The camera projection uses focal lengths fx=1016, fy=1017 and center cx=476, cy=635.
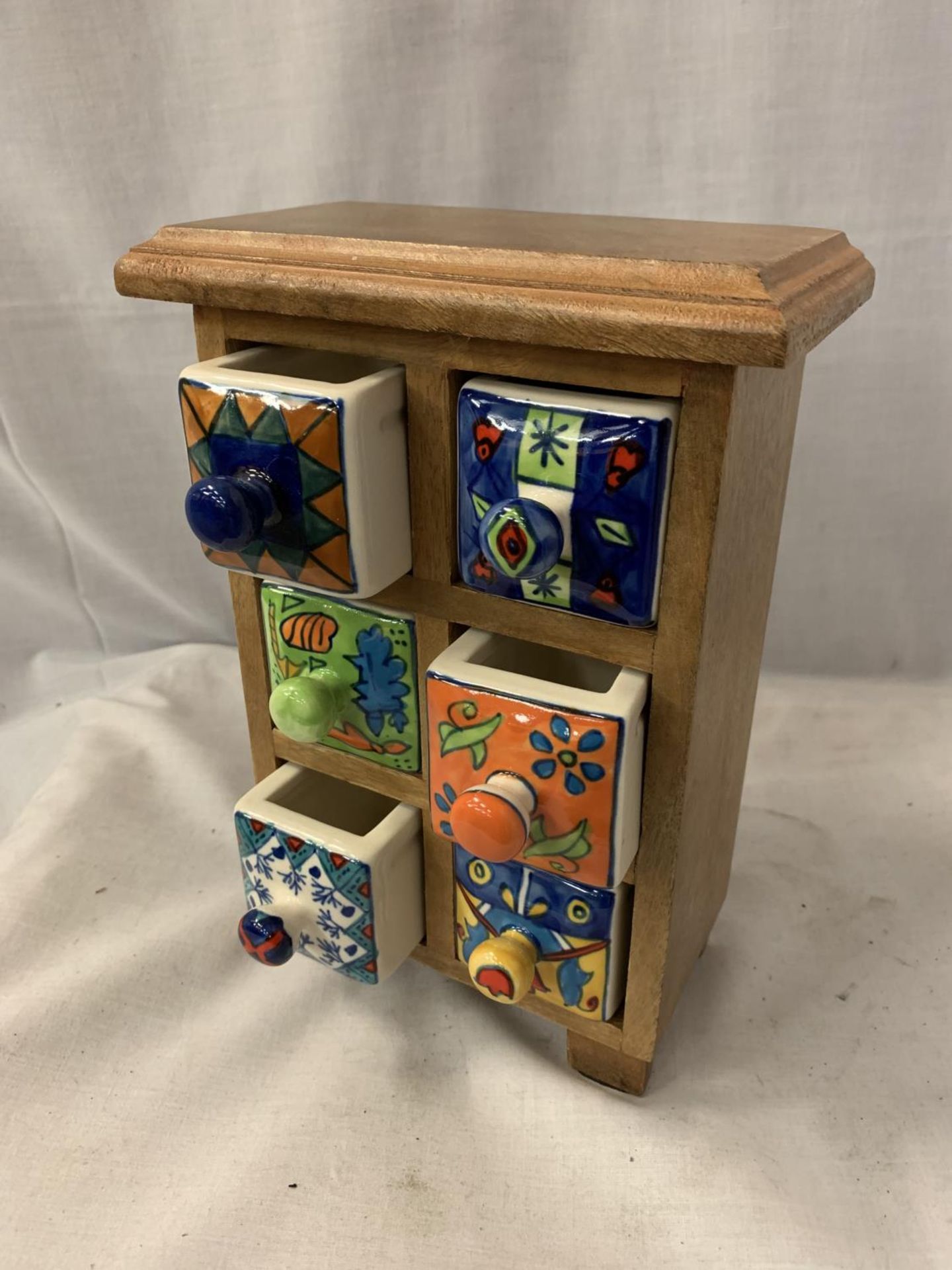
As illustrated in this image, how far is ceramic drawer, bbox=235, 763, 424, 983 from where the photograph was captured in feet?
1.89

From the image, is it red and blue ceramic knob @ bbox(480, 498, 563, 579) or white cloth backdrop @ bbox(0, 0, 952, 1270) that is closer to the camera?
red and blue ceramic knob @ bbox(480, 498, 563, 579)

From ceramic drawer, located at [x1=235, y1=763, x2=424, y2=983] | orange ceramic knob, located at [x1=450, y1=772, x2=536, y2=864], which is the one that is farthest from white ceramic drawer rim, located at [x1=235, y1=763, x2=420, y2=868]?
orange ceramic knob, located at [x1=450, y1=772, x2=536, y2=864]

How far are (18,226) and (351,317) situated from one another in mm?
637

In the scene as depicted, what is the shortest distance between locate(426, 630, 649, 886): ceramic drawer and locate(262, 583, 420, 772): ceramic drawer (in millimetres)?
60

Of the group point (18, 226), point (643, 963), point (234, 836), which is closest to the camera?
point (643, 963)

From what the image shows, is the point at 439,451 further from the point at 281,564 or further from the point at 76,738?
the point at 76,738

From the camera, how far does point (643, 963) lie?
559 mm

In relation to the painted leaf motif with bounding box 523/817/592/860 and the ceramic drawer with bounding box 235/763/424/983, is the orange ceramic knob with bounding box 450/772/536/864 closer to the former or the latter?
the painted leaf motif with bounding box 523/817/592/860

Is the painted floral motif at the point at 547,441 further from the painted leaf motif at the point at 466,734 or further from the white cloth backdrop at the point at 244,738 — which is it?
the white cloth backdrop at the point at 244,738

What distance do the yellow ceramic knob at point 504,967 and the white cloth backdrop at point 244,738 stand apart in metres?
0.10

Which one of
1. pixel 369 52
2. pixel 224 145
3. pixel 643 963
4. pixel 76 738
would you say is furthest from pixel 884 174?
pixel 76 738

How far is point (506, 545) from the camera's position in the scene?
0.45m

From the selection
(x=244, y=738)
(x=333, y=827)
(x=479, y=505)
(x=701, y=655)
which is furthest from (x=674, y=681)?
(x=244, y=738)

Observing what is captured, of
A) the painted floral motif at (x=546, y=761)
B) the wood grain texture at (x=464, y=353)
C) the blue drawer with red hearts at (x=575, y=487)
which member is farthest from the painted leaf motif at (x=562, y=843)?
the wood grain texture at (x=464, y=353)
